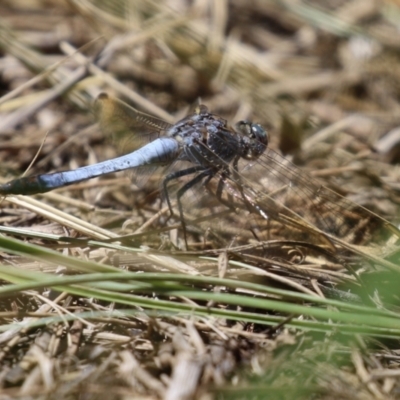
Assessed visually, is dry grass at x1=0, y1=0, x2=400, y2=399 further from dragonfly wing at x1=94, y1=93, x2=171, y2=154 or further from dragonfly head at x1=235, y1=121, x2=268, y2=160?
dragonfly wing at x1=94, y1=93, x2=171, y2=154

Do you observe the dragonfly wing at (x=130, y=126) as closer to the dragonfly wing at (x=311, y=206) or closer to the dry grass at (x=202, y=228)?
the dry grass at (x=202, y=228)

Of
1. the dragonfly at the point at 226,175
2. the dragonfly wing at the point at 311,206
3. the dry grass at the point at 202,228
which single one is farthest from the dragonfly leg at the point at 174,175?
the dragonfly wing at the point at 311,206

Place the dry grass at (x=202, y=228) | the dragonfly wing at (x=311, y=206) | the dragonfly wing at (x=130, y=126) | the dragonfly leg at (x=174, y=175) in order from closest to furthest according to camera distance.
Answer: the dry grass at (x=202, y=228) < the dragonfly wing at (x=311, y=206) < the dragonfly leg at (x=174, y=175) < the dragonfly wing at (x=130, y=126)

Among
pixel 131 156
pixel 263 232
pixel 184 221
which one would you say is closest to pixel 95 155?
pixel 131 156

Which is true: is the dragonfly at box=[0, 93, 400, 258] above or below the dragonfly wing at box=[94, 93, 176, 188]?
below

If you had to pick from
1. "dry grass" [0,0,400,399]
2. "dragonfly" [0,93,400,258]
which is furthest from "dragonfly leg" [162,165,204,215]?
"dry grass" [0,0,400,399]

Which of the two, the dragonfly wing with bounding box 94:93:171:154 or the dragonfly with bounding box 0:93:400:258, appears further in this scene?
the dragonfly wing with bounding box 94:93:171:154

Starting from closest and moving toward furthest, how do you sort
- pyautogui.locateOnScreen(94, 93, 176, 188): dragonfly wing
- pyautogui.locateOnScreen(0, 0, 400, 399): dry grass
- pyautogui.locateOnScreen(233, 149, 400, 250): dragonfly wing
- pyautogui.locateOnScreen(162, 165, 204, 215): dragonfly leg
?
pyautogui.locateOnScreen(0, 0, 400, 399): dry grass < pyautogui.locateOnScreen(233, 149, 400, 250): dragonfly wing < pyautogui.locateOnScreen(162, 165, 204, 215): dragonfly leg < pyautogui.locateOnScreen(94, 93, 176, 188): dragonfly wing

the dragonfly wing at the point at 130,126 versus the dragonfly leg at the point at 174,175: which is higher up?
the dragonfly wing at the point at 130,126
